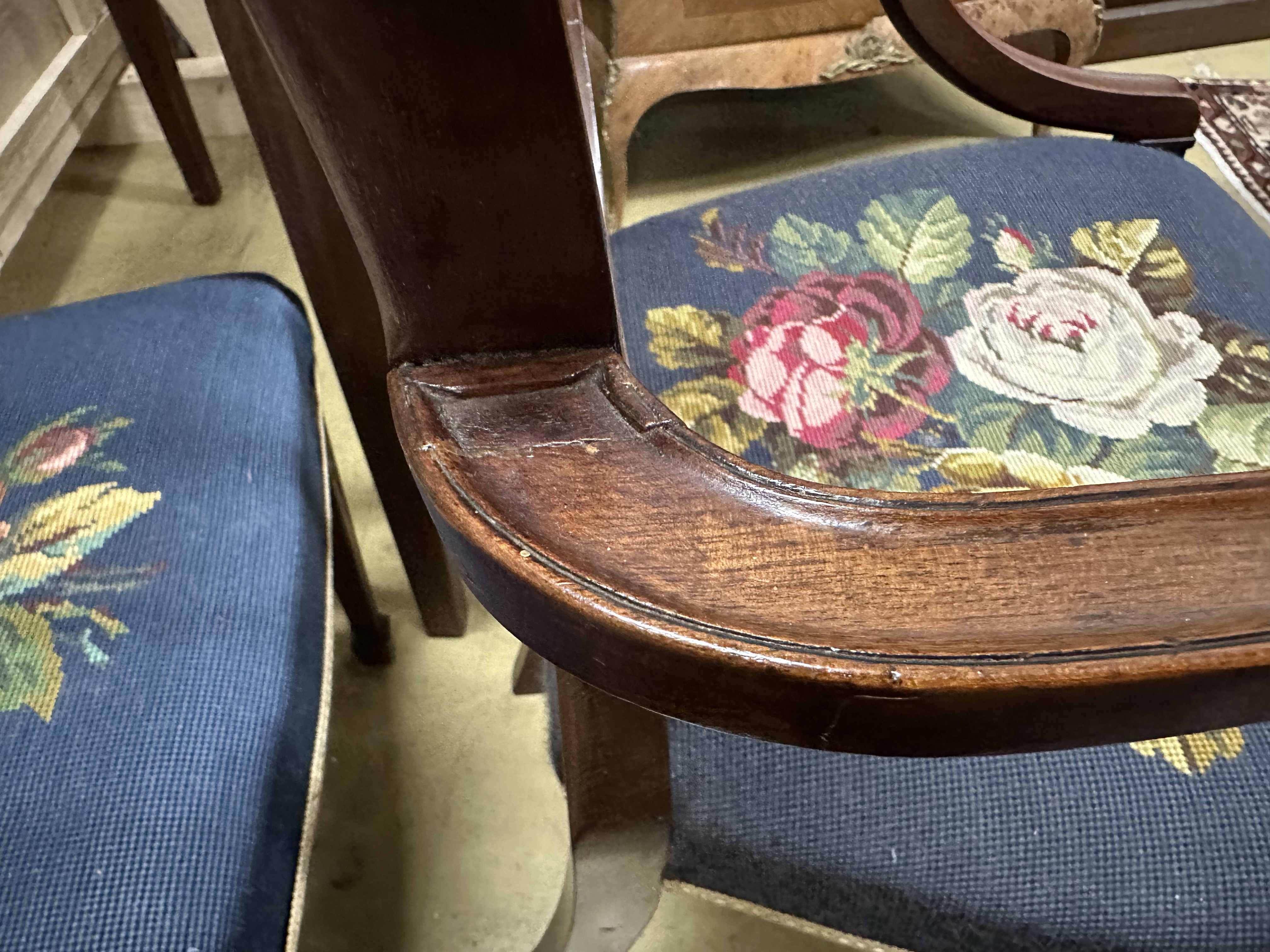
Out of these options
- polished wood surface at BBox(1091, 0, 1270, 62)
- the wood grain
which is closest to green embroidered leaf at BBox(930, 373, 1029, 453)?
the wood grain

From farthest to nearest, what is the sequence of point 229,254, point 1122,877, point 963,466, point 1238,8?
point 1238,8
point 229,254
point 963,466
point 1122,877

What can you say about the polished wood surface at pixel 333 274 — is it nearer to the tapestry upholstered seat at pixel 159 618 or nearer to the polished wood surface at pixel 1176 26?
the tapestry upholstered seat at pixel 159 618

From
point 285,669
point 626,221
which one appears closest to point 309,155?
point 285,669

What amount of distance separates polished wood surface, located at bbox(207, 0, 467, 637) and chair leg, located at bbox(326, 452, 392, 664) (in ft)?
0.12

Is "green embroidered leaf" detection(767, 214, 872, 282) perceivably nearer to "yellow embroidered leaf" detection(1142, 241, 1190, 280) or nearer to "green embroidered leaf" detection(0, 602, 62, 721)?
"yellow embroidered leaf" detection(1142, 241, 1190, 280)

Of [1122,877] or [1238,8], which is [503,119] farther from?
[1238,8]

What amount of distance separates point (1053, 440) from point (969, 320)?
103mm

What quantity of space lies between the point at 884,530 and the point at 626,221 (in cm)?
126

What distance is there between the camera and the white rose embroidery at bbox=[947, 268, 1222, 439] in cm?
51

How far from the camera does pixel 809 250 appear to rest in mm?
604

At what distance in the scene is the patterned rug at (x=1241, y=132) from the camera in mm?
1370

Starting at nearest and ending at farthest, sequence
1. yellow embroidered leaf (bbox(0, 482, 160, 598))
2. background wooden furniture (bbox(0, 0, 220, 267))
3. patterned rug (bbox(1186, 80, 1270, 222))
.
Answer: yellow embroidered leaf (bbox(0, 482, 160, 598)) → background wooden furniture (bbox(0, 0, 220, 267)) → patterned rug (bbox(1186, 80, 1270, 222))

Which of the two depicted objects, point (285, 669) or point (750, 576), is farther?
point (285, 669)

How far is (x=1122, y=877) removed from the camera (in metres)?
0.37
